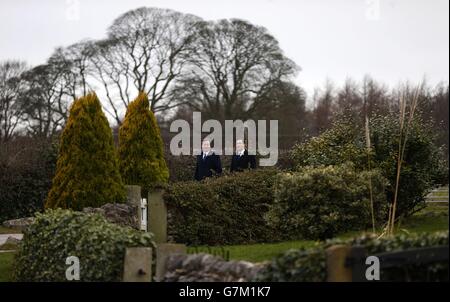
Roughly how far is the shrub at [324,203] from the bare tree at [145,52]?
31091 mm

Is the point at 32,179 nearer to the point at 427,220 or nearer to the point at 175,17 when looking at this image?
the point at 427,220

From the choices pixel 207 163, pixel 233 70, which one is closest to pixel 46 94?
pixel 233 70

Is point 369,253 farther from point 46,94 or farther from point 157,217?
point 46,94

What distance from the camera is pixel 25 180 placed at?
23375 mm

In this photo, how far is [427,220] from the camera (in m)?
12.7

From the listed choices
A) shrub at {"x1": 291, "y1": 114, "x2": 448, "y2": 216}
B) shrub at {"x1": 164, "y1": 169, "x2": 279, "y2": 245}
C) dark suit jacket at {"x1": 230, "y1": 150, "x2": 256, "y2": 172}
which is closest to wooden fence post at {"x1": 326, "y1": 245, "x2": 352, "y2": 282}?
shrub at {"x1": 164, "y1": 169, "x2": 279, "y2": 245}

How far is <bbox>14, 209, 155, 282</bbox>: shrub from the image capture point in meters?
9.41

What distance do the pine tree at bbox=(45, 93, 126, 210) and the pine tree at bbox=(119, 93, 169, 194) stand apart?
2.04 meters

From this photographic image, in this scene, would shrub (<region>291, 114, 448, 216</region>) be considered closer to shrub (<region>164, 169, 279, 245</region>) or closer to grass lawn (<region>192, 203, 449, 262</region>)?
grass lawn (<region>192, 203, 449, 262</region>)

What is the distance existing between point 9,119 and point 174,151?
19996 millimetres

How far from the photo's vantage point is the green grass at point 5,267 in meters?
11.7

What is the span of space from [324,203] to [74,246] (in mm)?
3970

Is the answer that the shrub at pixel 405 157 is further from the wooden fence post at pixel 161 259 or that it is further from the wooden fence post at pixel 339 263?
the wooden fence post at pixel 339 263
